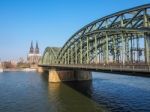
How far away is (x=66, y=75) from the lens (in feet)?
292

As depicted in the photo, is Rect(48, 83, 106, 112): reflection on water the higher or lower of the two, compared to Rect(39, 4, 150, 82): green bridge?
lower

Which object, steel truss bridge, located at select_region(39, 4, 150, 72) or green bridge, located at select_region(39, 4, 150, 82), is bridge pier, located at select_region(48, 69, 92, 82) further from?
steel truss bridge, located at select_region(39, 4, 150, 72)

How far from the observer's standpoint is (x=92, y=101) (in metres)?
47.7

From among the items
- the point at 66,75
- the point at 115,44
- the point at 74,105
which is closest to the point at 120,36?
the point at 115,44

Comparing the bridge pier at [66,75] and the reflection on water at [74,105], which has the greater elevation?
the bridge pier at [66,75]

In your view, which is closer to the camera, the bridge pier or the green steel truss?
the green steel truss

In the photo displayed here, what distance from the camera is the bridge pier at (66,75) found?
285 ft

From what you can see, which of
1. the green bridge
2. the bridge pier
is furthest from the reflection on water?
the bridge pier

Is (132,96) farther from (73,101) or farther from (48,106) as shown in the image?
(48,106)

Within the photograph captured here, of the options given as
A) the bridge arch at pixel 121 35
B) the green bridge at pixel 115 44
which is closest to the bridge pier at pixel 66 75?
the green bridge at pixel 115 44

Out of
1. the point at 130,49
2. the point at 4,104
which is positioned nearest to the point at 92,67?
the point at 130,49

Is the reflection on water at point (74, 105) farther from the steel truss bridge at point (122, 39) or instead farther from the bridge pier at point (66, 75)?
the bridge pier at point (66, 75)

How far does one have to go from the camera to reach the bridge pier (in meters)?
86.9

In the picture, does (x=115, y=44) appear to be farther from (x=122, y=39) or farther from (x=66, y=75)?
(x=66, y=75)
